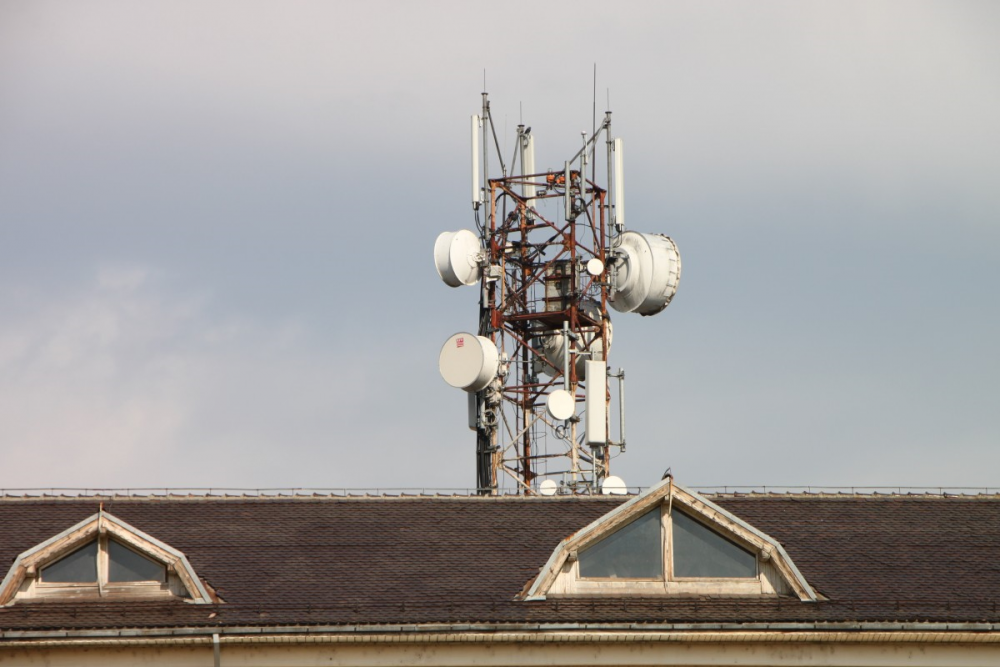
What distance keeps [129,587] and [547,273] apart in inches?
872

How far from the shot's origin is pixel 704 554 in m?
26.1

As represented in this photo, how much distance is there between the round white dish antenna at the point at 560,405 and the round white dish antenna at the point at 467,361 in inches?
69.3

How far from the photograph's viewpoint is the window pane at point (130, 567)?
85.1 ft

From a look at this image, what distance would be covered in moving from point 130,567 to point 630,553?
26.4 feet

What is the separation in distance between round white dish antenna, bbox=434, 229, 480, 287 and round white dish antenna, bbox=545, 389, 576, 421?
4495 millimetres

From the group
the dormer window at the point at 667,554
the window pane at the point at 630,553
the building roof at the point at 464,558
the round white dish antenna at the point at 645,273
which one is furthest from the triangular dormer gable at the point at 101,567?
the round white dish antenna at the point at 645,273

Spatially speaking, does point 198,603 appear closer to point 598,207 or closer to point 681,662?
point 681,662

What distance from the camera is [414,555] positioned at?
2741cm

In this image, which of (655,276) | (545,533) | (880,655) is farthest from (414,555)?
(655,276)

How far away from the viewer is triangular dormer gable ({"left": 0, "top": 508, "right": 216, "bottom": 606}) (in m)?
25.7

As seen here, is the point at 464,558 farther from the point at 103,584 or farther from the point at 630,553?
the point at 103,584

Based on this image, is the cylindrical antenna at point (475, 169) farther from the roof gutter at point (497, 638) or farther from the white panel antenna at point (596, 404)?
the roof gutter at point (497, 638)

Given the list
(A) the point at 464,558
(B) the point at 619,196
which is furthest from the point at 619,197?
(A) the point at 464,558

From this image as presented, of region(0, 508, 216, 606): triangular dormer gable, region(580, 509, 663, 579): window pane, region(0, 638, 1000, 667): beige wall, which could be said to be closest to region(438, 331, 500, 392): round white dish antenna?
region(580, 509, 663, 579): window pane
